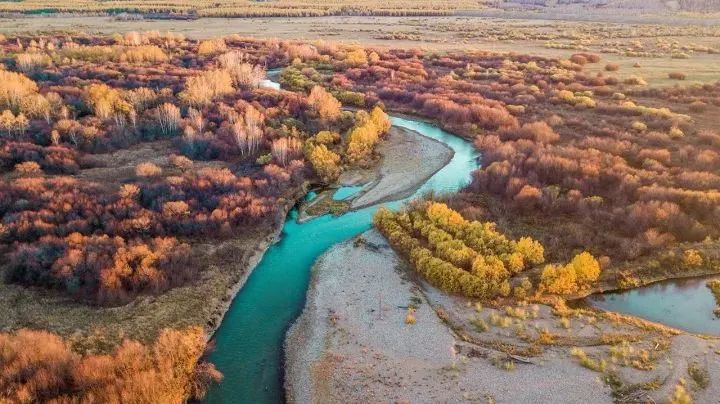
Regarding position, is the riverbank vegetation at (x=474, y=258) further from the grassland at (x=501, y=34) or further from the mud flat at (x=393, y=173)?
the grassland at (x=501, y=34)

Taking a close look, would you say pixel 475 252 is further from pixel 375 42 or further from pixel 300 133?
pixel 375 42

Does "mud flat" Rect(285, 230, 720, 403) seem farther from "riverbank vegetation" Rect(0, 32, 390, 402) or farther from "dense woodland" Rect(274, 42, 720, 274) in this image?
"dense woodland" Rect(274, 42, 720, 274)

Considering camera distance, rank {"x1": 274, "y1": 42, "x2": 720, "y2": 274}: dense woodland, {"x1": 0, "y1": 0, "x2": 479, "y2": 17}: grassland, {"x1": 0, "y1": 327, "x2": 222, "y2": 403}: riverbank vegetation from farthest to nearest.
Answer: {"x1": 0, "y1": 0, "x2": 479, "y2": 17}: grassland → {"x1": 274, "y1": 42, "x2": 720, "y2": 274}: dense woodland → {"x1": 0, "y1": 327, "x2": 222, "y2": 403}: riverbank vegetation

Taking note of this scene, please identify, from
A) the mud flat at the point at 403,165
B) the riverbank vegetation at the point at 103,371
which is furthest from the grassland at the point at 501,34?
the riverbank vegetation at the point at 103,371

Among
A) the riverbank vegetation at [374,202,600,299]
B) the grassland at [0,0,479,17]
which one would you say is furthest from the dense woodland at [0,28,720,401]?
the grassland at [0,0,479,17]

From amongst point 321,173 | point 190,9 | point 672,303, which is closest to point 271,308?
point 321,173

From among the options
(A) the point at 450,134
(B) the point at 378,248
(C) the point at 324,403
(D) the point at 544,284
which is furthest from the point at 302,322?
(A) the point at 450,134
